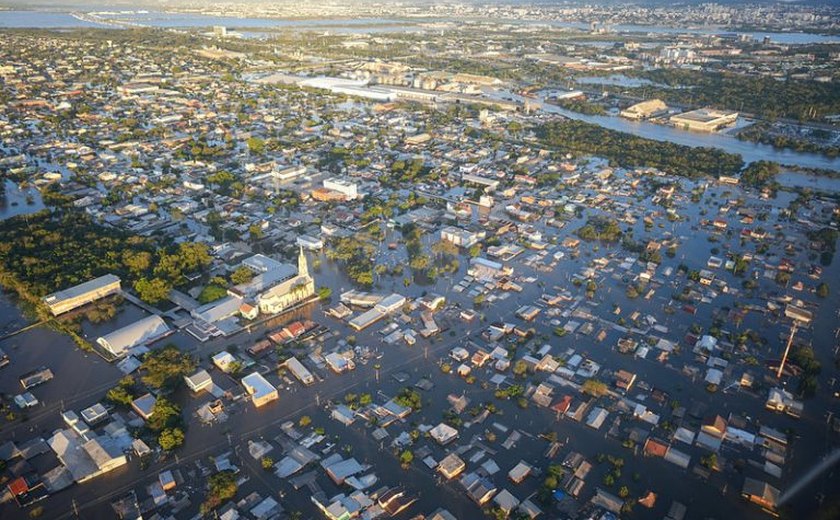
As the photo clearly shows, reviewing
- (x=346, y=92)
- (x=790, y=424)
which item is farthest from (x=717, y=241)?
(x=346, y=92)

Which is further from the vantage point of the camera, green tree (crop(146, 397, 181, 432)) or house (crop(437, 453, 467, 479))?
green tree (crop(146, 397, 181, 432))

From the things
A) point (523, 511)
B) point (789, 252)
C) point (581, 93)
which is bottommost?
point (523, 511)

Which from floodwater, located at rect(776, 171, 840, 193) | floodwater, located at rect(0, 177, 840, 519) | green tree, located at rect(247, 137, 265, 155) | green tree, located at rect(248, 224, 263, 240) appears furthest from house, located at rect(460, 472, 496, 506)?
floodwater, located at rect(776, 171, 840, 193)

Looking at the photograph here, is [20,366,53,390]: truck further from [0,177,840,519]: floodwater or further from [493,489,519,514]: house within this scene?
[493,489,519,514]: house

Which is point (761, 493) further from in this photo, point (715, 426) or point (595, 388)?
point (595, 388)

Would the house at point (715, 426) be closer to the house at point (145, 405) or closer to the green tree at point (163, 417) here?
the green tree at point (163, 417)

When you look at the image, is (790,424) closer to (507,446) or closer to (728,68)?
(507,446)
